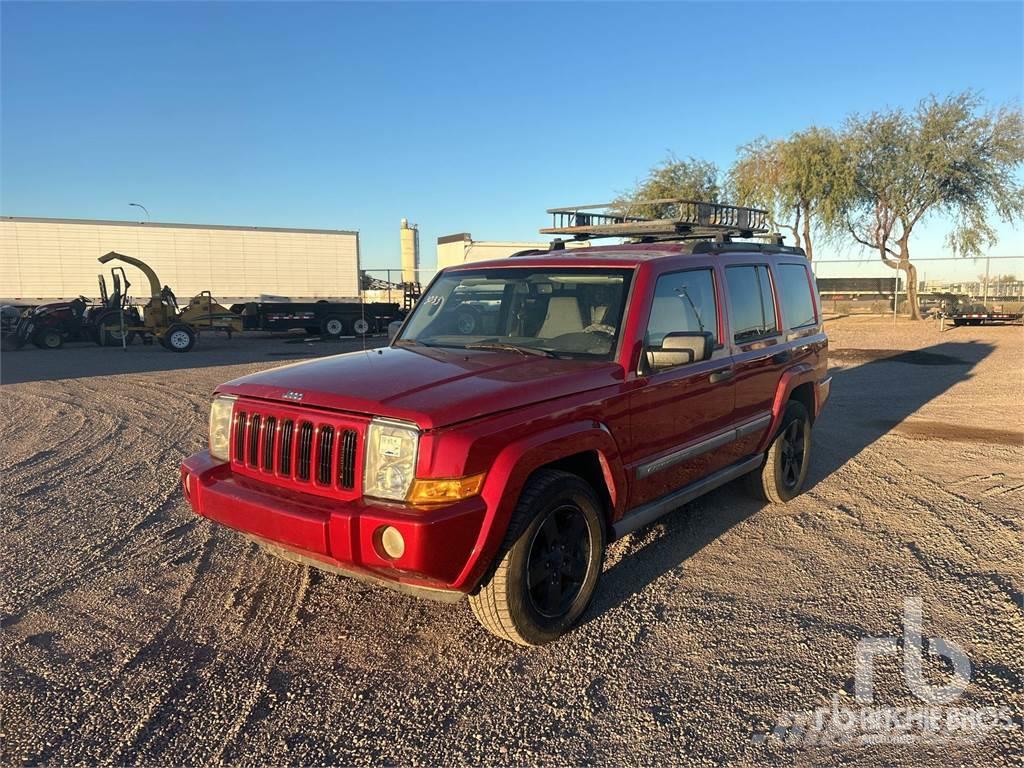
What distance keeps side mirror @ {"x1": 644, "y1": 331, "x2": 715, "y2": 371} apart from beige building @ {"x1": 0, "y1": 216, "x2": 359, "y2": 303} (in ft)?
80.4

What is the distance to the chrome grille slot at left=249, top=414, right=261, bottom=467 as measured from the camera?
3.42 m

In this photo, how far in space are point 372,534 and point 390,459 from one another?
32cm

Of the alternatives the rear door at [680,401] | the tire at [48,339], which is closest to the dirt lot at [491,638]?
the rear door at [680,401]

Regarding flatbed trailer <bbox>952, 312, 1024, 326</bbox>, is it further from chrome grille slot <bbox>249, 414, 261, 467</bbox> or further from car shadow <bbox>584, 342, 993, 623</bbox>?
chrome grille slot <bbox>249, 414, 261, 467</bbox>

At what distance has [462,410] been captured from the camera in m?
2.96

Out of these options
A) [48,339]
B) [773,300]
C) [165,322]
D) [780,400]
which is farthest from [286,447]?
[48,339]

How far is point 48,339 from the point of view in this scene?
20141 mm

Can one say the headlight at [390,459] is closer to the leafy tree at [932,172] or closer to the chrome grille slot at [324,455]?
the chrome grille slot at [324,455]

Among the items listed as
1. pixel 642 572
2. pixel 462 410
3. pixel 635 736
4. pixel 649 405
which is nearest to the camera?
pixel 635 736

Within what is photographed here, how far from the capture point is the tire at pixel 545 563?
10.3ft

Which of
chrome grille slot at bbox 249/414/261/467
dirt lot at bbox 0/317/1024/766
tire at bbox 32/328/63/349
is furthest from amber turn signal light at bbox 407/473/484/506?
tire at bbox 32/328/63/349

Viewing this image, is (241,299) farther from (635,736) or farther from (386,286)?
(635,736)

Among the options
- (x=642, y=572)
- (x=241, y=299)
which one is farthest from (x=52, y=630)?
(x=241, y=299)

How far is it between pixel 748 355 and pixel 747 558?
137cm
